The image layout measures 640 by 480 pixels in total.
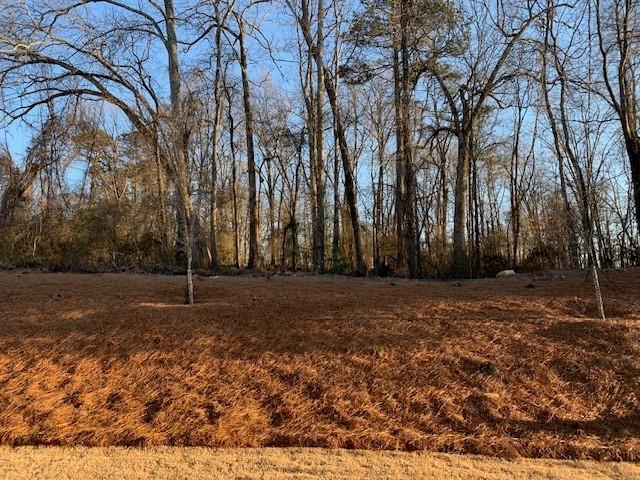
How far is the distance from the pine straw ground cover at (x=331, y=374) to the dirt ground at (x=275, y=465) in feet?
0.38

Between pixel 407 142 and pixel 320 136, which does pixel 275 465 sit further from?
pixel 407 142

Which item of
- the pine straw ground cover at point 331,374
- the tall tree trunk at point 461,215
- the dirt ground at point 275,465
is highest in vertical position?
the tall tree trunk at point 461,215

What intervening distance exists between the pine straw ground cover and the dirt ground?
12cm

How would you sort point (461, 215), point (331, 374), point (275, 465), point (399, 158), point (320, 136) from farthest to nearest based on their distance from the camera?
point (399, 158), point (461, 215), point (320, 136), point (331, 374), point (275, 465)

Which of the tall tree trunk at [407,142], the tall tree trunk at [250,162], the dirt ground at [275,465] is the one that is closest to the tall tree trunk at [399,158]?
the tall tree trunk at [407,142]

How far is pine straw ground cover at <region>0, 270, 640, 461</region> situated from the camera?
355 centimetres

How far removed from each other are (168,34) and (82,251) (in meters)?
6.91

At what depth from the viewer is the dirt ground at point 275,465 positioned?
3066mm

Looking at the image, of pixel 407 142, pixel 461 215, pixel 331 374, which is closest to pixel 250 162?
pixel 407 142

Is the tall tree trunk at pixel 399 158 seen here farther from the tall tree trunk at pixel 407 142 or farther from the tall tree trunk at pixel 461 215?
the tall tree trunk at pixel 461 215

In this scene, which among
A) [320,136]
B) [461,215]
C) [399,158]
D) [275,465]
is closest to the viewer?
[275,465]

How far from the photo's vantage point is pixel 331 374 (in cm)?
443

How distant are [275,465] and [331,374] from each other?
133 centimetres

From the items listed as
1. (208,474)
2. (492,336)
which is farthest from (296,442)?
(492,336)
